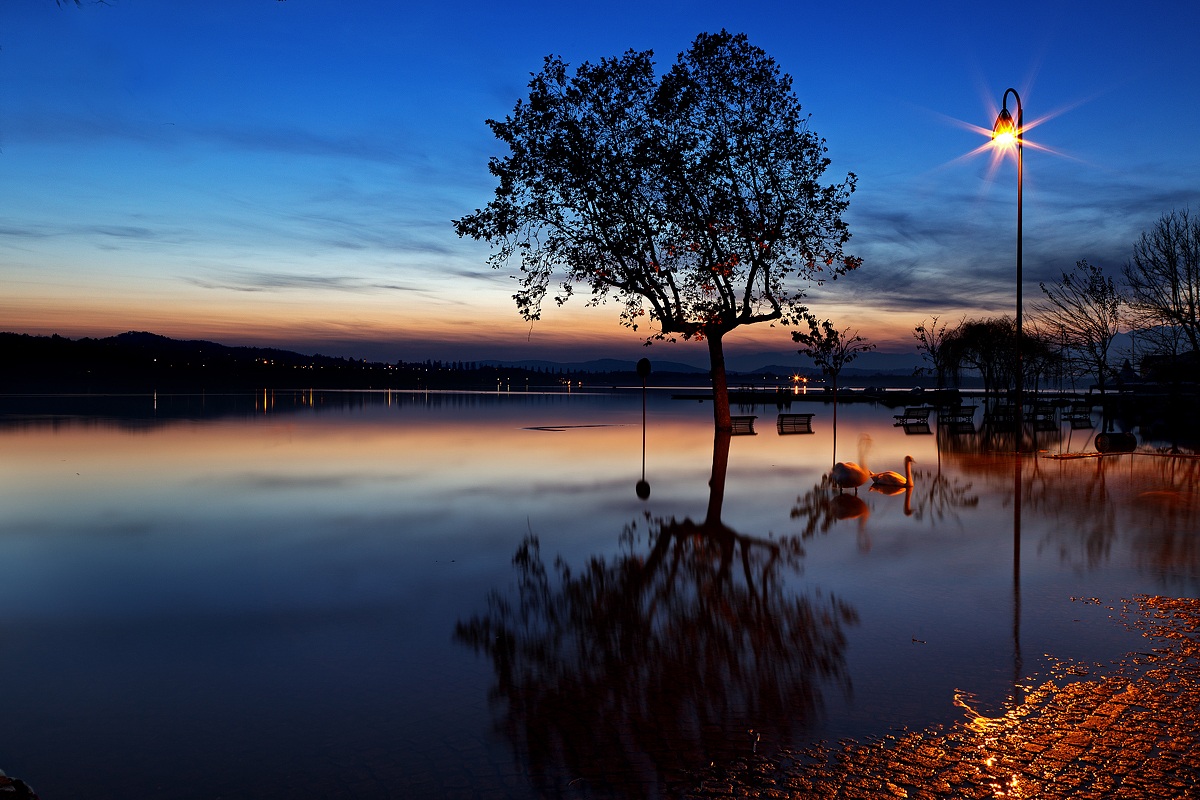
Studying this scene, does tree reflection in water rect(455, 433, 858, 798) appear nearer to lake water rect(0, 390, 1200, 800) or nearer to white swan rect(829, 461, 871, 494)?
lake water rect(0, 390, 1200, 800)

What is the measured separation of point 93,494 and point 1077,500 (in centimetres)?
1960

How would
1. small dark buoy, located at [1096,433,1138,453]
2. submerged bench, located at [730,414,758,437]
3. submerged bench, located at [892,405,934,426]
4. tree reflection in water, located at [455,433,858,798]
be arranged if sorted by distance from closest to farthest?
tree reflection in water, located at [455,433,858,798] < small dark buoy, located at [1096,433,1138,453] < submerged bench, located at [730,414,758,437] < submerged bench, located at [892,405,934,426]

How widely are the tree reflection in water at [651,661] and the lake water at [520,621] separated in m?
0.03

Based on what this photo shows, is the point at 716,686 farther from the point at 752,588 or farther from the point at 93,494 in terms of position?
the point at 93,494

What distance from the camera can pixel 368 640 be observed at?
7250 mm

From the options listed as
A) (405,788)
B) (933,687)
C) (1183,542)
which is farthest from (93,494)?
(1183,542)

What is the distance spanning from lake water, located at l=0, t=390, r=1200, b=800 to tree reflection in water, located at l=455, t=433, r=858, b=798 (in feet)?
0.10

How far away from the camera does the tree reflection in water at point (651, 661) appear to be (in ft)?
16.2

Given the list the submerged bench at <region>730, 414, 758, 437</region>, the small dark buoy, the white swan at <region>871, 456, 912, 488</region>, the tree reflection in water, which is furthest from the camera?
the submerged bench at <region>730, 414, 758, 437</region>

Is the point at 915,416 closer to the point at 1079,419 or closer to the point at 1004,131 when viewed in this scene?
the point at 1079,419

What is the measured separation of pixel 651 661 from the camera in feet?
21.4

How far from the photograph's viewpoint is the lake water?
5012 mm

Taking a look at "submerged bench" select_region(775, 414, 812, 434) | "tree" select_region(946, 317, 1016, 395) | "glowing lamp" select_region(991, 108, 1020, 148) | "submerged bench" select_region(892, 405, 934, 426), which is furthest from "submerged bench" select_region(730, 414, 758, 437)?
"tree" select_region(946, 317, 1016, 395)

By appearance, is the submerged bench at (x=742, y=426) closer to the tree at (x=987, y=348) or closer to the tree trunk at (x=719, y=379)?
the tree trunk at (x=719, y=379)
